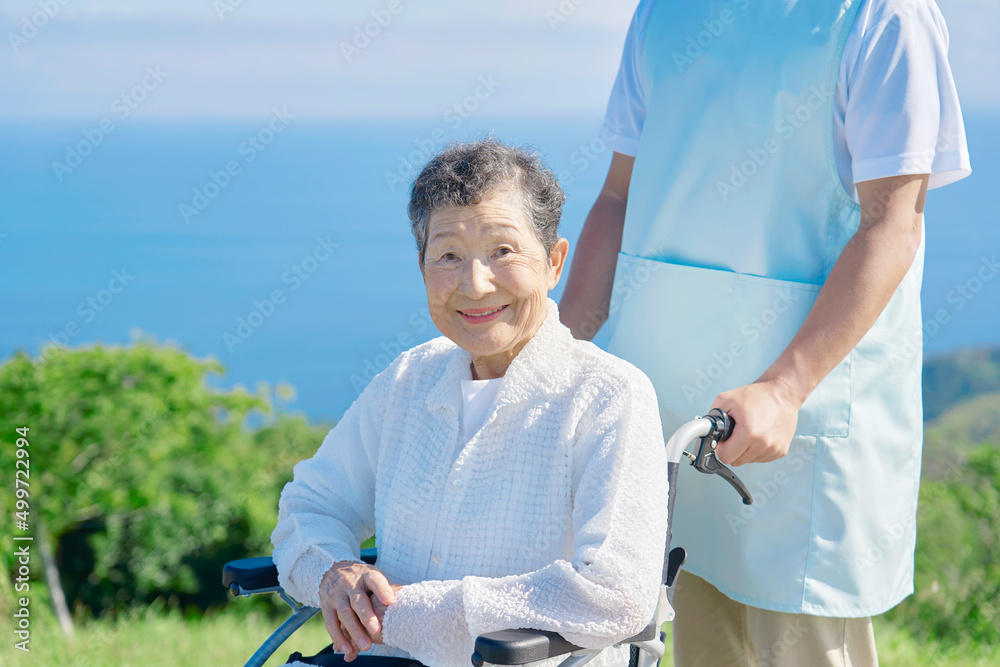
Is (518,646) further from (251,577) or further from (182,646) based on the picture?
(182,646)

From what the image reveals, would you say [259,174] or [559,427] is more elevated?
[259,174]

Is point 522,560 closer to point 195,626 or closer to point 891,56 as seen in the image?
point 891,56

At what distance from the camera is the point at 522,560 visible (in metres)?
1.69

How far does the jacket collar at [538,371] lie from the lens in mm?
1767

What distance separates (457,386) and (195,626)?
8.39ft

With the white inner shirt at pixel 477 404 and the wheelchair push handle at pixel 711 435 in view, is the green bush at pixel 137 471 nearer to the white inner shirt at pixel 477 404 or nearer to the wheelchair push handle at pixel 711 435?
the white inner shirt at pixel 477 404

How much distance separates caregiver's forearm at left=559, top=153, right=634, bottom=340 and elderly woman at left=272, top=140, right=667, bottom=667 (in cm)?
33

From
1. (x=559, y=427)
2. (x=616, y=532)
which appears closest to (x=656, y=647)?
(x=616, y=532)

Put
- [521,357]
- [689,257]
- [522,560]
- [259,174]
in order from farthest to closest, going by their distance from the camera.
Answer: [259,174] → [689,257] → [521,357] → [522,560]

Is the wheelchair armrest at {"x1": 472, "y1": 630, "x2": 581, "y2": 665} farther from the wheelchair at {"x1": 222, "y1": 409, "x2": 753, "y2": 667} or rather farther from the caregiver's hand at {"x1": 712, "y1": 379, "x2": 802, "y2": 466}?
the caregiver's hand at {"x1": 712, "y1": 379, "x2": 802, "y2": 466}

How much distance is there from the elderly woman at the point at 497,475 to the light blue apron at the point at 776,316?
24cm

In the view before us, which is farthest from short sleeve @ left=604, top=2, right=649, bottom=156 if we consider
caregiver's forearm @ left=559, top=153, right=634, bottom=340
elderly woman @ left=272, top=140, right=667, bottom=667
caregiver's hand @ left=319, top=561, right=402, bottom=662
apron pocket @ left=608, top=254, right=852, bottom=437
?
caregiver's hand @ left=319, top=561, right=402, bottom=662

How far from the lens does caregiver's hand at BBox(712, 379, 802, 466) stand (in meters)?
1.59

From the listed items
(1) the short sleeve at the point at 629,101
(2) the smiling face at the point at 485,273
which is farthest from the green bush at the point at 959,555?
(2) the smiling face at the point at 485,273
